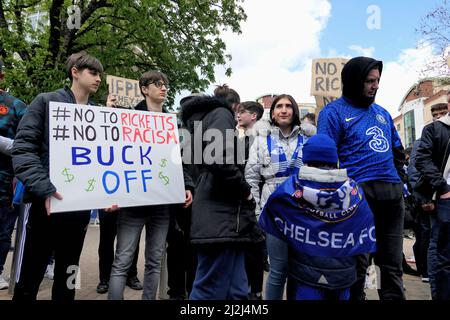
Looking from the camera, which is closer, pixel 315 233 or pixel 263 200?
pixel 315 233

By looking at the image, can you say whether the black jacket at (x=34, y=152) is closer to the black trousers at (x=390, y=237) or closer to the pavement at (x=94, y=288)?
the pavement at (x=94, y=288)

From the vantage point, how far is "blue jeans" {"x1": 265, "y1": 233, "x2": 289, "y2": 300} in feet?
9.40

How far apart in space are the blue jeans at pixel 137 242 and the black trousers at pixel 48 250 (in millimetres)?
308

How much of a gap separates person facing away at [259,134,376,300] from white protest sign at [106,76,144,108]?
4.34 m

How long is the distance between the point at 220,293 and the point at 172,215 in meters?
0.95

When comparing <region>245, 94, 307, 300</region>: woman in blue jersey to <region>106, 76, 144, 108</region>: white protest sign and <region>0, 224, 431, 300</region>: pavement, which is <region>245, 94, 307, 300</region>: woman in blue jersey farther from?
<region>106, 76, 144, 108</region>: white protest sign

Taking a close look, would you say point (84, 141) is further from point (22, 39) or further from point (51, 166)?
point (22, 39)

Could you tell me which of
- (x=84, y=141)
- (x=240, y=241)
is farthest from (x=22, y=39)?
(x=240, y=241)

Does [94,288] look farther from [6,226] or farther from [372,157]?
[372,157]

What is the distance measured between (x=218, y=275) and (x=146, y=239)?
83 cm

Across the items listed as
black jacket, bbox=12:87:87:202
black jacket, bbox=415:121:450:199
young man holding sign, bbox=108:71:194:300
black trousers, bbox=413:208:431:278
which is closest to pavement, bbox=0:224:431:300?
black trousers, bbox=413:208:431:278

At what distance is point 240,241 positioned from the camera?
248cm

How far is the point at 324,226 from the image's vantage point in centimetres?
242

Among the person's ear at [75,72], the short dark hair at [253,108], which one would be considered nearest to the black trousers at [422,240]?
the short dark hair at [253,108]
